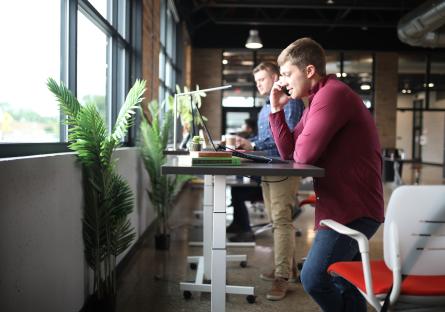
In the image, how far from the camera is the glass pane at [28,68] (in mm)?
2049

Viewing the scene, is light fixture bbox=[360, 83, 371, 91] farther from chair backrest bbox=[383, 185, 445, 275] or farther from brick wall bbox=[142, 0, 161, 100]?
chair backrest bbox=[383, 185, 445, 275]

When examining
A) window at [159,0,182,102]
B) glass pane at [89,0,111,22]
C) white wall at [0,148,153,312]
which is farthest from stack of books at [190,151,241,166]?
window at [159,0,182,102]

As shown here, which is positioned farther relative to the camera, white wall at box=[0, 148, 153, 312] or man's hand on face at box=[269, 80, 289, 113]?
man's hand on face at box=[269, 80, 289, 113]

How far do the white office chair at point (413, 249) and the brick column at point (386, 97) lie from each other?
1255 cm

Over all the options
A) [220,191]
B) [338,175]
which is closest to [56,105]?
[220,191]

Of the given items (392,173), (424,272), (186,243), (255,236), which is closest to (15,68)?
(424,272)

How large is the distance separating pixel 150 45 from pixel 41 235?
12.6 ft

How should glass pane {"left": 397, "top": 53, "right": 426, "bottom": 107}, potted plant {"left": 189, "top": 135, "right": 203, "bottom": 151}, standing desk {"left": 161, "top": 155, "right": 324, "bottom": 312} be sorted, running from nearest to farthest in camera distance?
1. standing desk {"left": 161, "top": 155, "right": 324, "bottom": 312}
2. potted plant {"left": 189, "top": 135, "right": 203, "bottom": 151}
3. glass pane {"left": 397, "top": 53, "right": 426, "bottom": 107}

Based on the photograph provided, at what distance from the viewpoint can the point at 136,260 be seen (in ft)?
13.3

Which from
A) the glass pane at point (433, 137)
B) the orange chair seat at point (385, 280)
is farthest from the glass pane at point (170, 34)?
the glass pane at point (433, 137)

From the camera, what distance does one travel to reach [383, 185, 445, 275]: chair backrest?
1405mm

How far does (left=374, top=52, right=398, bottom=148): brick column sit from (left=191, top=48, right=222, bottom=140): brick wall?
14.9ft

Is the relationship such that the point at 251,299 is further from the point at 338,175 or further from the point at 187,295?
the point at 338,175

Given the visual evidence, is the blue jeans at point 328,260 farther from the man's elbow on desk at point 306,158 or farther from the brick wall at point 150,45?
the brick wall at point 150,45
